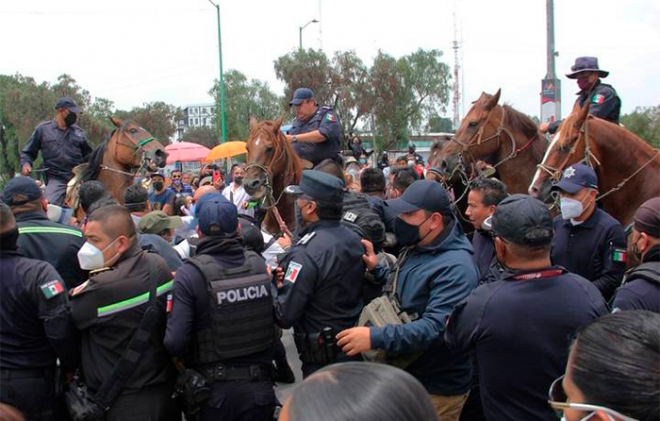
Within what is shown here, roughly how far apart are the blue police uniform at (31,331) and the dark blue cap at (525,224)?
2.68 m

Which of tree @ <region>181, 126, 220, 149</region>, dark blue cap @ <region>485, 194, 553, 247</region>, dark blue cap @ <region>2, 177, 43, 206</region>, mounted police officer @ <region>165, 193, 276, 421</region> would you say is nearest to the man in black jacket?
dark blue cap @ <region>2, 177, 43, 206</region>

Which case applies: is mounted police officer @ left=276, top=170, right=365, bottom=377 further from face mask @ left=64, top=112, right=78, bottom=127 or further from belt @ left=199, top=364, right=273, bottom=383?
face mask @ left=64, top=112, right=78, bottom=127

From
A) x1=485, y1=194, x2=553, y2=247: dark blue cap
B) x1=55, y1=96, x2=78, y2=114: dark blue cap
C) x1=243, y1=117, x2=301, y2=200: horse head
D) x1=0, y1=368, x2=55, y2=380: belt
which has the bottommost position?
x1=0, y1=368, x2=55, y2=380: belt

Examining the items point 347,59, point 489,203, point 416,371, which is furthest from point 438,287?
point 347,59

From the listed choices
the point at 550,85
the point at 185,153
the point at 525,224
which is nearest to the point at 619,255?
the point at 525,224

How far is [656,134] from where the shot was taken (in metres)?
22.0

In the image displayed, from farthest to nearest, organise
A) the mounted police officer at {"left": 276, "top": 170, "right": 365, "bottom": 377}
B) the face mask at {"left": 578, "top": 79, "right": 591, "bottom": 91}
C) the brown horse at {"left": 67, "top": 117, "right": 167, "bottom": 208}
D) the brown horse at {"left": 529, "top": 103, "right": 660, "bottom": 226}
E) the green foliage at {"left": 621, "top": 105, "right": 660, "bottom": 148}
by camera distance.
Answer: the green foliage at {"left": 621, "top": 105, "right": 660, "bottom": 148} < the brown horse at {"left": 67, "top": 117, "right": 167, "bottom": 208} < the face mask at {"left": 578, "top": 79, "right": 591, "bottom": 91} < the brown horse at {"left": 529, "top": 103, "right": 660, "bottom": 226} < the mounted police officer at {"left": 276, "top": 170, "right": 365, "bottom": 377}

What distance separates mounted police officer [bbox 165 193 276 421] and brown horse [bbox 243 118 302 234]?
9.45 feet

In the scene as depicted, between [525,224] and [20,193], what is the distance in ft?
12.3

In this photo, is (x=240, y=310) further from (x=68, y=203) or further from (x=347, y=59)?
(x=347, y=59)

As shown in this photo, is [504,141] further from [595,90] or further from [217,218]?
[217,218]

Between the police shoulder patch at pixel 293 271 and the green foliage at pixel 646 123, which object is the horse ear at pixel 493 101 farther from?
the green foliage at pixel 646 123

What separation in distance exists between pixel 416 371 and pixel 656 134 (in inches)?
888

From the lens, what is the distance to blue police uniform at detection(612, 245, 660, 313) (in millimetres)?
2971
